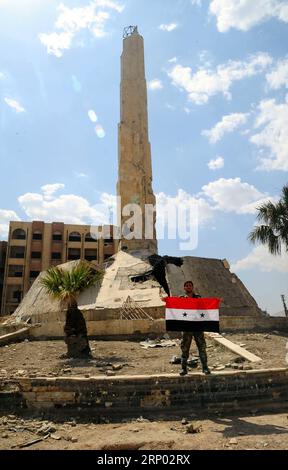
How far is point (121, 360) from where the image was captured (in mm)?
11438

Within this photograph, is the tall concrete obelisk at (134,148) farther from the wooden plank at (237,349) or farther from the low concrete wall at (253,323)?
the wooden plank at (237,349)

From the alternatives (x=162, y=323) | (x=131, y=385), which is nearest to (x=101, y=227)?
(x=162, y=323)

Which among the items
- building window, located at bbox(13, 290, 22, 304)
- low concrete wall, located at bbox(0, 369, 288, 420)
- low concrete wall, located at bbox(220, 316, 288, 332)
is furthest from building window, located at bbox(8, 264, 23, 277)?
low concrete wall, located at bbox(0, 369, 288, 420)

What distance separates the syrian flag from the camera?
7969 mm

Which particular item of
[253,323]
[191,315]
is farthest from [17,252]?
[191,315]

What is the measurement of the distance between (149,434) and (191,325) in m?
2.66

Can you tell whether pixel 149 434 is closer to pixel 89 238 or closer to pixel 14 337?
pixel 14 337

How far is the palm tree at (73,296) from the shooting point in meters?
12.4

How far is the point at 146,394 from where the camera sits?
7.17 m

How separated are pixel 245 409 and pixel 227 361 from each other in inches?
128

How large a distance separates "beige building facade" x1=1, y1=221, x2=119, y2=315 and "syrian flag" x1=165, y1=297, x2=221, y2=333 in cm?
4763

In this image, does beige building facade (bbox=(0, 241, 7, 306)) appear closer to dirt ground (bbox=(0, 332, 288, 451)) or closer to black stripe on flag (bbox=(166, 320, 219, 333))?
dirt ground (bbox=(0, 332, 288, 451))

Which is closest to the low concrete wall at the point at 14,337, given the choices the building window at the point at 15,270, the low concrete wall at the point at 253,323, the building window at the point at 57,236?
the low concrete wall at the point at 253,323
